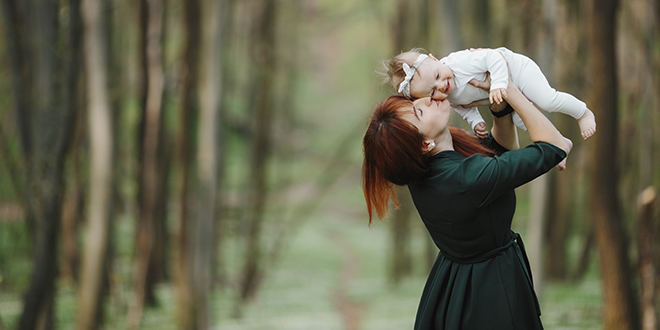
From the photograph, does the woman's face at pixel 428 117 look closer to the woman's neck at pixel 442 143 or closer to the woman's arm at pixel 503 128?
the woman's neck at pixel 442 143

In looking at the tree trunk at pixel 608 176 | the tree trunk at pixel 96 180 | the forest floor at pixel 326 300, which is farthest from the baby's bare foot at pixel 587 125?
the tree trunk at pixel 96 180

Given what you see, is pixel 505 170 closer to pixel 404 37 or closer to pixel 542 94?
pixel 542 94

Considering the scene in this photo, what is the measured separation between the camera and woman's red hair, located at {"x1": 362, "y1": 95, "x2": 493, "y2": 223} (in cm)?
182

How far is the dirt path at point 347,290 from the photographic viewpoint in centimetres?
995

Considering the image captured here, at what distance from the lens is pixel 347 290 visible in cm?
1331

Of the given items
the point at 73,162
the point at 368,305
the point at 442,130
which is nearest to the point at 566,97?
the point at 442,130

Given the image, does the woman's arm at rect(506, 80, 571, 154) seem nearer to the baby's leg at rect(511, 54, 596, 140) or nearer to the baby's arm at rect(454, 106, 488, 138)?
the baby's leg at rect(511, 54, 596, 140)

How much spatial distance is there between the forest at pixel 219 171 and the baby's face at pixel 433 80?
1.10 feet

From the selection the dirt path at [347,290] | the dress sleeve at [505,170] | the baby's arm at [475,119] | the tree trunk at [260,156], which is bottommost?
the dirt path at [347,290]

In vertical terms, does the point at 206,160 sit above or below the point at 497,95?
below

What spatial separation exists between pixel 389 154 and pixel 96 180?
5.34 meters

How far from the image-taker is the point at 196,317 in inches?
281

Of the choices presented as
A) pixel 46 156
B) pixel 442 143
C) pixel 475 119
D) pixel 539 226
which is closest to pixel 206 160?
pixel 46 156

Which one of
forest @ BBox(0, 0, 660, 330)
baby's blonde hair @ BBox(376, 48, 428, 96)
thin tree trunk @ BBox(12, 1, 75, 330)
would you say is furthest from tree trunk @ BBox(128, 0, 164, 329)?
baby's blonde hair @ BBox(376, 48, 428, 96)
